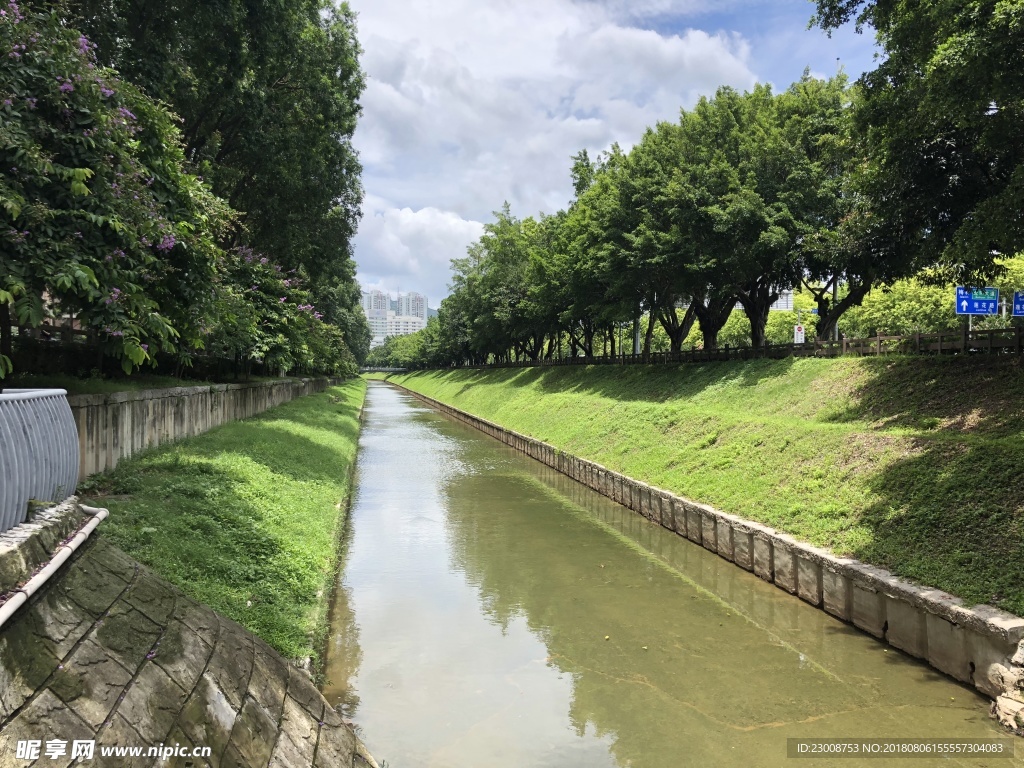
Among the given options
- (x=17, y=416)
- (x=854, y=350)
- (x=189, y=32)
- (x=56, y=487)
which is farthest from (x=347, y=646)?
(x=854, y=350)

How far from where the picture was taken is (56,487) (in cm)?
594

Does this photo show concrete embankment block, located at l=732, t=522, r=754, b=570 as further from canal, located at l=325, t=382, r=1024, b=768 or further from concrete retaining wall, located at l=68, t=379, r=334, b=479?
concrete retaining wall, located at l=68, t=379, r=334, b=479

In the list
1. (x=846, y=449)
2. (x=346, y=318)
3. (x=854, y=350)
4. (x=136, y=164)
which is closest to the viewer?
(x=136, y=164)

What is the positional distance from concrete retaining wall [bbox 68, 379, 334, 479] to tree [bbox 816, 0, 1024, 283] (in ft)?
43.9

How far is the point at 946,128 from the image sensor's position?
12227mm

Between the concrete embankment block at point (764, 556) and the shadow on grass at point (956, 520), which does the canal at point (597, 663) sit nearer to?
the concrete embankment block at point (764, 556)

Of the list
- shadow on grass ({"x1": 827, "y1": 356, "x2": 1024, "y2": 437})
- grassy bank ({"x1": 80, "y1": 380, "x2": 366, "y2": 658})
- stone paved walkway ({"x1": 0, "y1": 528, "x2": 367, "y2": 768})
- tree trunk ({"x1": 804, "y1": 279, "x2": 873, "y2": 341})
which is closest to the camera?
stone paved walkway ({"x1": 0, "y1": 528, "x2": 367, "y2": 768})


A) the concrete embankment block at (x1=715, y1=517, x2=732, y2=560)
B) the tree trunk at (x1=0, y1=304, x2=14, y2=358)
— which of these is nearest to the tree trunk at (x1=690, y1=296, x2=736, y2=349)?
the concrete embankment block at (x1=715, y1=517, x2=732, y2=560)

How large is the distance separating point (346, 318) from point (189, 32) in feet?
152

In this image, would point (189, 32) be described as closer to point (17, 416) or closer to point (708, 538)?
point (17, 416)

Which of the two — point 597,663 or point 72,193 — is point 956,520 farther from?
point 72,193

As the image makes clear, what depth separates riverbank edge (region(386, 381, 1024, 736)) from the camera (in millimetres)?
6438

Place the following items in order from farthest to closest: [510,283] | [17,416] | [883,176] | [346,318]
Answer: [346,318], [510,283], [883,176], [17,416]

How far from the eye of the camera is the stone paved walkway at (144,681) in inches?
140
